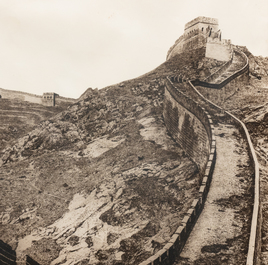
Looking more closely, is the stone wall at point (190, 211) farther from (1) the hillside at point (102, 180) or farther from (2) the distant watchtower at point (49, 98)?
(2) the distant watchtower at point (49, 98)

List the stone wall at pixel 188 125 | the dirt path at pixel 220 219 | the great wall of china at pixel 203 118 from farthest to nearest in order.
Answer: the stone wall at pixel 188 125 → the great wall of china at pixel 203 118 → the dirt path at pixel 220 219

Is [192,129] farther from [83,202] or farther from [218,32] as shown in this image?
[218,32]

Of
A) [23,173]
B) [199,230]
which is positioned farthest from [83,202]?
[199,230]

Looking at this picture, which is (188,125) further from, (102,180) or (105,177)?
(102,180)


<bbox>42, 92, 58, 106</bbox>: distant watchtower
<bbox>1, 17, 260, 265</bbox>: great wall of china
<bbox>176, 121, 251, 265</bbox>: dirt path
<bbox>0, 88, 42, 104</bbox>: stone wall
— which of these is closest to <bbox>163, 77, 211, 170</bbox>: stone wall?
<bbox>1, 17, 260, 265</bbox>: great wall of china

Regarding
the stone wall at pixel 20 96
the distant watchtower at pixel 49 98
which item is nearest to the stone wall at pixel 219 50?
the distant watchtower at pixel 49 98

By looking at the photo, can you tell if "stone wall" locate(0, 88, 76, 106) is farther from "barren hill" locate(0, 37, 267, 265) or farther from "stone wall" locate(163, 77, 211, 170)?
"stone wall" locate(163, 77, 211, 170)
